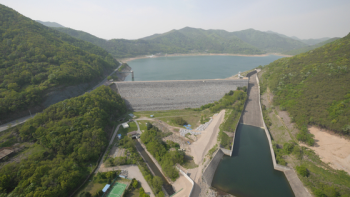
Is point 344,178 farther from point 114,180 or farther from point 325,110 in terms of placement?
point 114,180

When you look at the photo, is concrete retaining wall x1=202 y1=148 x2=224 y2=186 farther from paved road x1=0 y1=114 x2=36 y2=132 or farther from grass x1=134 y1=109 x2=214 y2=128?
paved road x1=0 y1=114 x2=36 y2=132

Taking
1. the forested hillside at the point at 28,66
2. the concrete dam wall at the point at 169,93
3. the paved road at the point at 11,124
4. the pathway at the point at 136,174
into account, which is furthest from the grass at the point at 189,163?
the forested hillside at the point at 28,66

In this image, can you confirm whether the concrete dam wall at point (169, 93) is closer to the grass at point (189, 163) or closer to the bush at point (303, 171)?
the grass at point (189, 163)

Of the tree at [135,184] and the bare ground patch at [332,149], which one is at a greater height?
the bare ground patch at [332,149]

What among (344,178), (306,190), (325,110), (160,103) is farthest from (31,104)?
(325,110)

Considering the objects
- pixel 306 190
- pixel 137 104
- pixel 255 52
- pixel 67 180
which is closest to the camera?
pixel 67 180

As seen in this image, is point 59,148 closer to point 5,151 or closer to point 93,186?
point 5,151
